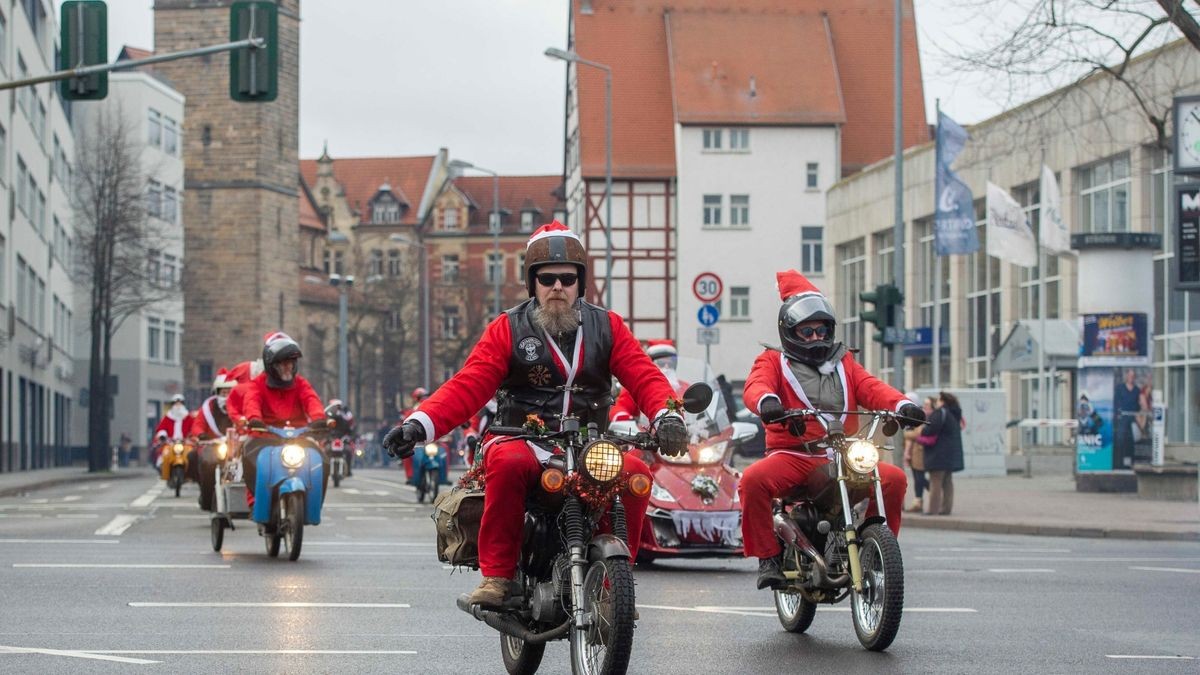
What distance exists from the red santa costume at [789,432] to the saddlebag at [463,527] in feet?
7.68

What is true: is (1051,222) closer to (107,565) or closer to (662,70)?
(107,565)

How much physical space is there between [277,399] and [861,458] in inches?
292

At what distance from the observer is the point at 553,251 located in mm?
8273

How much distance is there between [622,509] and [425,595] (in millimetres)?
5284

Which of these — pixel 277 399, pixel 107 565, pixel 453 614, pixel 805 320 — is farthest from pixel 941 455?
pixel 805 320

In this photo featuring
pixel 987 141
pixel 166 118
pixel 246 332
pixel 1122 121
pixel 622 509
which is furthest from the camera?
pixel 246 332

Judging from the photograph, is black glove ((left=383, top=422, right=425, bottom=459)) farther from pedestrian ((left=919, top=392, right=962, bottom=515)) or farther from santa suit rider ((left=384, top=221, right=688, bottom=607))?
pedestrian ((left=919, top=392, right=962, bottom=515))

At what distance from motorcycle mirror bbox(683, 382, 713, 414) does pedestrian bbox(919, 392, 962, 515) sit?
17.8m

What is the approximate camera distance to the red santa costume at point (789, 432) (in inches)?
412

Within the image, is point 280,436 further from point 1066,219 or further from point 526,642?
point 1066,219

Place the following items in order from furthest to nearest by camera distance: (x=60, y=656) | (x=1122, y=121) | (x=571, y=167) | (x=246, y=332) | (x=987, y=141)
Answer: (x=246, y=332)
(x=571, y=167)
(x=987, y=141)
(x=1122, y=121)
(x=60, y=656)

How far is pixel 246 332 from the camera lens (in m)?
98.8

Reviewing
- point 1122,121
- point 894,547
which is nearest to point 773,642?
point 894,547

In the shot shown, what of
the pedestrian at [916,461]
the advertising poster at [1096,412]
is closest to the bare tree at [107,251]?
the advertising poster at [1096,412]
